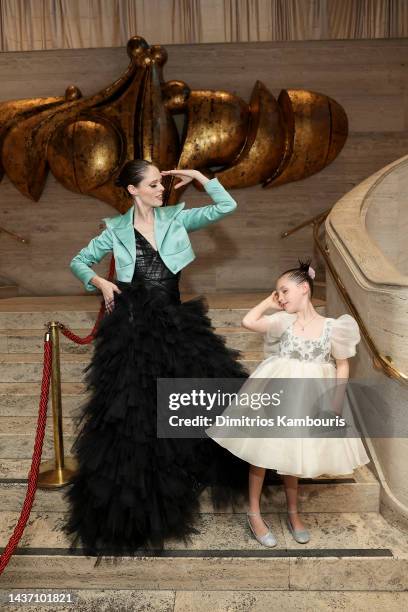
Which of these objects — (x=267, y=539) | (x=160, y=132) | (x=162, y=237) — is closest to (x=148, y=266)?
(x=162, y=237)

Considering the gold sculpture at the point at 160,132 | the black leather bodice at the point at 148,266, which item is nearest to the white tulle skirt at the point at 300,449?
the black leather bodice at the point at 148,266

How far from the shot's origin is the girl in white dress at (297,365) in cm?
284

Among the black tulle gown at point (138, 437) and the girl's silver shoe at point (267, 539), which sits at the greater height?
the black tulle gown at point (138, 437)

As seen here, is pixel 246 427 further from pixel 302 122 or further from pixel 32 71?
pixel 32 71

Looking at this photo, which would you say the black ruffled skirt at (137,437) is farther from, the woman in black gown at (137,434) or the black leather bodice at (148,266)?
the black leather bodice at (148,266)

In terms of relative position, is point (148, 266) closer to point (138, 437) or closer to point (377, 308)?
point (138, 437)

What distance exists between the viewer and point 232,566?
305 cm

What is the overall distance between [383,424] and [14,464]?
7.29ft

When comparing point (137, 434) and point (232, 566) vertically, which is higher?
point (137, 434)

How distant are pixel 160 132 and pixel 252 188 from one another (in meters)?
1.15

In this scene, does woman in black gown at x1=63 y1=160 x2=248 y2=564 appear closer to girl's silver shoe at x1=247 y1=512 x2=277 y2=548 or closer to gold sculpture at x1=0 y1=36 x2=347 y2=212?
girl's silver shoe at x1=247 y1=512 x2=277 y2=548

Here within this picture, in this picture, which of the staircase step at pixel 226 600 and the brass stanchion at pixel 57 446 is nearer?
A: the staircase step at pixel 226 600

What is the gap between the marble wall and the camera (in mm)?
6457

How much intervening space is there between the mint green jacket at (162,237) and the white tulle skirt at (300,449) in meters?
0.82
